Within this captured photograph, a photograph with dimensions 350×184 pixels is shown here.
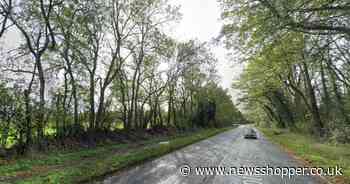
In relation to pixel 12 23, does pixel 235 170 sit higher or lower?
lower

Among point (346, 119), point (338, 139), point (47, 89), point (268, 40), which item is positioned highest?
point (268, 40)

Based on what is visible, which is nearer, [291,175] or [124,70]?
[291,175]

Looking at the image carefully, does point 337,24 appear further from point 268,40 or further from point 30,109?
point 30,109

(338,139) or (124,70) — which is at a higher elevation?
(124,70)

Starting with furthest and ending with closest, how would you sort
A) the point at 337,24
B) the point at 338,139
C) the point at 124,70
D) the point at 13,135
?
the point at 124,70, the point at 338,139, the point at 13,135, the point at 337,24

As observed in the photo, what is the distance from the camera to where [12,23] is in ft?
37.1

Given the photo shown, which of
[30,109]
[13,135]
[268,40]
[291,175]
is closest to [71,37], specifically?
[30,109]

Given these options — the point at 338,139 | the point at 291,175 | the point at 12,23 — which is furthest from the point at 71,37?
the point at 338,139

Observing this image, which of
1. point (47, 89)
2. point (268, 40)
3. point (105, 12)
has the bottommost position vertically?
point (47, 89)

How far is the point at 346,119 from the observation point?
61.9 feet

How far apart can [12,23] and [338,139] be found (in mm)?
22249

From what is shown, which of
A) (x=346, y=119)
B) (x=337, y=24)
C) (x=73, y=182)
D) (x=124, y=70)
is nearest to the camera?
(x=73, y=182)

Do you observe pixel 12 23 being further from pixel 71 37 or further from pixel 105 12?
pixel 105 12

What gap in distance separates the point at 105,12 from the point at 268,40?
12.9m
